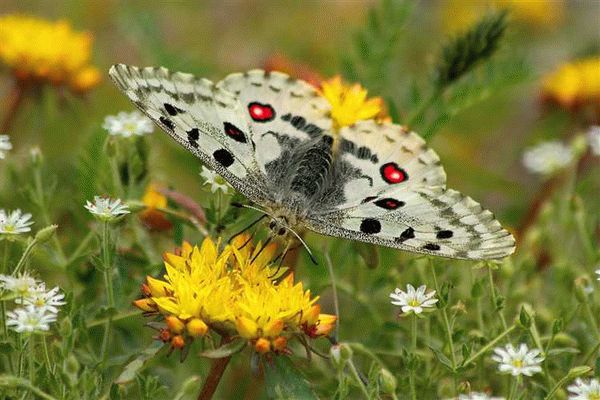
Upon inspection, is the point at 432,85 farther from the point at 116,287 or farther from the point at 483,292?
the point at 116,287

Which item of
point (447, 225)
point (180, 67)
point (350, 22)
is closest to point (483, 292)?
point (447, 225)

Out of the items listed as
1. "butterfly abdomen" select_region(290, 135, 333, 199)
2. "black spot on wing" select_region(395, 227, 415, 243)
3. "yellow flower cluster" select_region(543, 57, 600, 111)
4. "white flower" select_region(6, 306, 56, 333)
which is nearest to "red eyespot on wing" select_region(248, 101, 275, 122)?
"butterfly abdomen" select_region(290, 135, 333, 199)

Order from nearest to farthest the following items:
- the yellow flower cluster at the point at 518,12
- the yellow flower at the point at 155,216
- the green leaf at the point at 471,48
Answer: the yellow flower at the point at 155,216, the green leaf at the point at 471,48, the yellow flower cluster at the point at 518,12

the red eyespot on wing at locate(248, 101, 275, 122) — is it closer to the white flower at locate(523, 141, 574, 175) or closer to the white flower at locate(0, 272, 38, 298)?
the white flower at locate(0, 272, 38, 298)

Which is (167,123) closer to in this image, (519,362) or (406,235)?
(406,235)

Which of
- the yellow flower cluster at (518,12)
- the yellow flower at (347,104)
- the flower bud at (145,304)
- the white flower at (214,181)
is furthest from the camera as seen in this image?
the yellow flower cluster at (518,12)

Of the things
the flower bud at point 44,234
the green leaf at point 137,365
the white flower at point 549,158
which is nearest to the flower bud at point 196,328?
the green leaf at point 137,365

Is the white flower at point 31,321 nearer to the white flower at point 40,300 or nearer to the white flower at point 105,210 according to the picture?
the white flower at point 40,300
